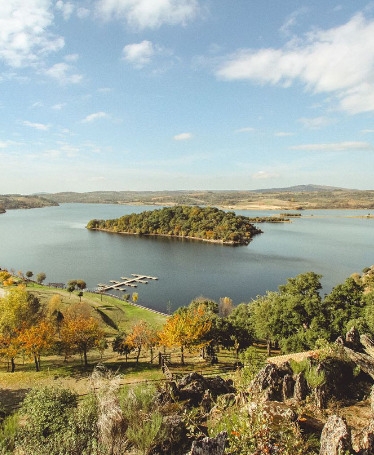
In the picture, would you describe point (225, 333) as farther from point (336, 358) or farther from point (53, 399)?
point (53, 399)

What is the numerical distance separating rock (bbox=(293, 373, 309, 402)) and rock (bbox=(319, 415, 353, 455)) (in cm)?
483

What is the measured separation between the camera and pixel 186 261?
96.2 metres

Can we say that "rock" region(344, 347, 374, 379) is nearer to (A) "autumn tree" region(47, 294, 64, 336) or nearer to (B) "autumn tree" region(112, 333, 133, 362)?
(B) "autumn tree" region(112, 333, 133, 362)

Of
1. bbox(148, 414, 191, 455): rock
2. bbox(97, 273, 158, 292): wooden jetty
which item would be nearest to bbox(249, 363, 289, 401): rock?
bbox(148, 414, 191, 455): rock

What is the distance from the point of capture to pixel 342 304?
3161cm

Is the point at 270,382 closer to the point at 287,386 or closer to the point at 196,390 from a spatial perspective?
the point at 287,386

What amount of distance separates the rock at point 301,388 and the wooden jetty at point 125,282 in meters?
60.5

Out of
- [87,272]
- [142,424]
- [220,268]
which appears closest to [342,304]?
[142,424]

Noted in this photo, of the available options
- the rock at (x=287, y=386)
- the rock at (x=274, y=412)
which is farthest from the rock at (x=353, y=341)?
the rock at (x=274, y=412)

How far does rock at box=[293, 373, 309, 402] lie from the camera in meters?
12.8

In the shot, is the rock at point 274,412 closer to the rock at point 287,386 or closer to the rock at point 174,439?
the rock at point 174,439

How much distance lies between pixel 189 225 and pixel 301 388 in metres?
138

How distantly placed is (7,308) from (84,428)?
25.9m

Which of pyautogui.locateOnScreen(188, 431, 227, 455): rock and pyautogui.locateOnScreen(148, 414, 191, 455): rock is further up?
pyautogui.locateOnScreen(188, 431, 227, 455): rock
